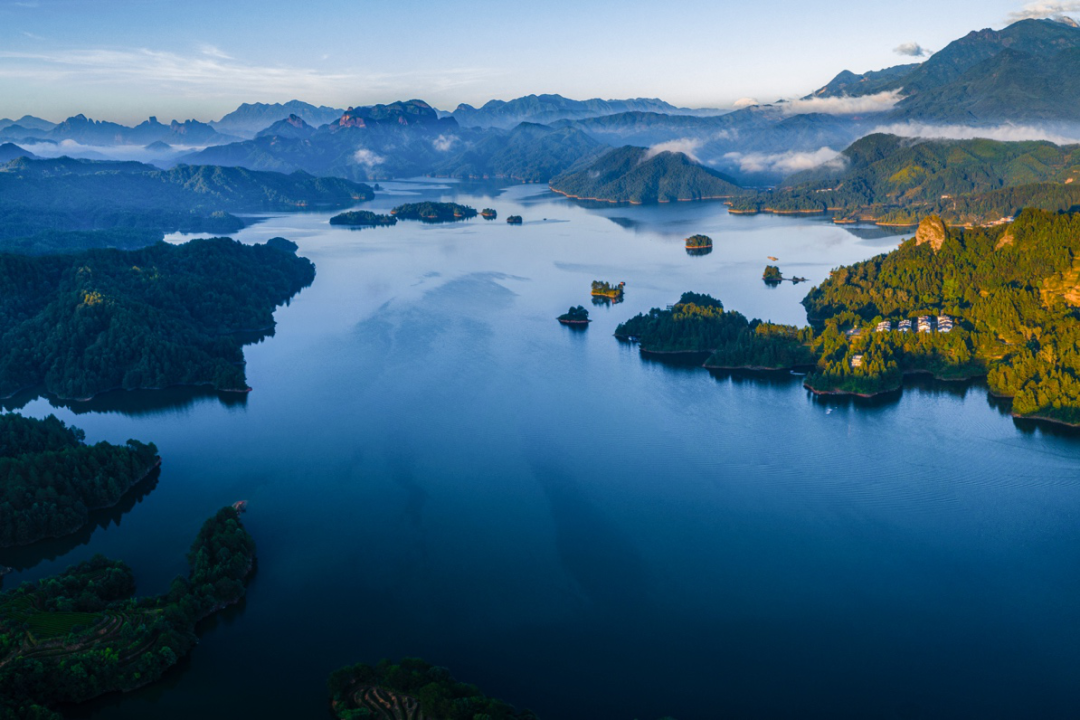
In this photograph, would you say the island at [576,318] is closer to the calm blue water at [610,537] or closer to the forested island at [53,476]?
the calm blue water at [610,537]

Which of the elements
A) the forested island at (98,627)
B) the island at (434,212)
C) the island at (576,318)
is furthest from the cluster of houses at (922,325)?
the island at (434,212)

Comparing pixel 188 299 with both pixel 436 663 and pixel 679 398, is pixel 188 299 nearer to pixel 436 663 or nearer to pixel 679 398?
pixel 679 398

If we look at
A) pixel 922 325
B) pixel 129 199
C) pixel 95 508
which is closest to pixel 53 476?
pixel 95 508

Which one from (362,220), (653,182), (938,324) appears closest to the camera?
(938,324)

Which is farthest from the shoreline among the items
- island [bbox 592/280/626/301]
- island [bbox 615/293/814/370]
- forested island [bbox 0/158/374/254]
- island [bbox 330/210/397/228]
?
island [bbox 330/210/397/228]

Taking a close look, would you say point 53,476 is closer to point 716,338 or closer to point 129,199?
point 716,338

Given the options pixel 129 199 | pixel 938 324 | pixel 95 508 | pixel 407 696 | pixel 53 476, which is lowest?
pixel 407 696

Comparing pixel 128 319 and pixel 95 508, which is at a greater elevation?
pixel 128 319
